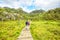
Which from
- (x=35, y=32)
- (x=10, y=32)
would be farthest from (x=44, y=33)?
(x=10, y=32)

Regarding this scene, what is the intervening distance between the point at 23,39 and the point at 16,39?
0.84m

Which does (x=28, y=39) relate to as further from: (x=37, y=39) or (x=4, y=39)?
(x=4, y=39)

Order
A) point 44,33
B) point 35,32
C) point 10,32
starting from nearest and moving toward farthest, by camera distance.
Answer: point 10,32 < point 35,32 < point 44,33

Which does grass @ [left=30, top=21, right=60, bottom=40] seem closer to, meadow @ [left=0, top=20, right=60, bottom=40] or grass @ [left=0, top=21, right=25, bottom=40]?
meadow @ [left=0, top=20, right=60, bottom=40]

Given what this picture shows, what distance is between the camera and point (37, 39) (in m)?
16.5

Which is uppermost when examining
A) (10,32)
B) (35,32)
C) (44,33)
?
(10,32)

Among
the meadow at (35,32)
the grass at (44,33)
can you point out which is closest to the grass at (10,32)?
the meadow at (35,32)

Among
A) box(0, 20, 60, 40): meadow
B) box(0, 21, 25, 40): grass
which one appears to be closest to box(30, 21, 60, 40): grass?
box(0, 20, 60, 40): meadow

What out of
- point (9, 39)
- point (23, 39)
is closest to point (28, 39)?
point (23, 39)

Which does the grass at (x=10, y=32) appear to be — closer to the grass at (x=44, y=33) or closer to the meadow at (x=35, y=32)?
the meadow at (x=35, y=32)

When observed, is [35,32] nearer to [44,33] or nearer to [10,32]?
[44,33]

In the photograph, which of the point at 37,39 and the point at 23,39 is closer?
the point at 23,39

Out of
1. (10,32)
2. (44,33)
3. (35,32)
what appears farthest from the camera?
(44,33)

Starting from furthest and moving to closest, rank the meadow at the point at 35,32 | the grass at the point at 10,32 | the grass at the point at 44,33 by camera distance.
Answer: the grass at the point at 44,33 < the meadow at the point at 35,32 < the grass at the point at 10,32
